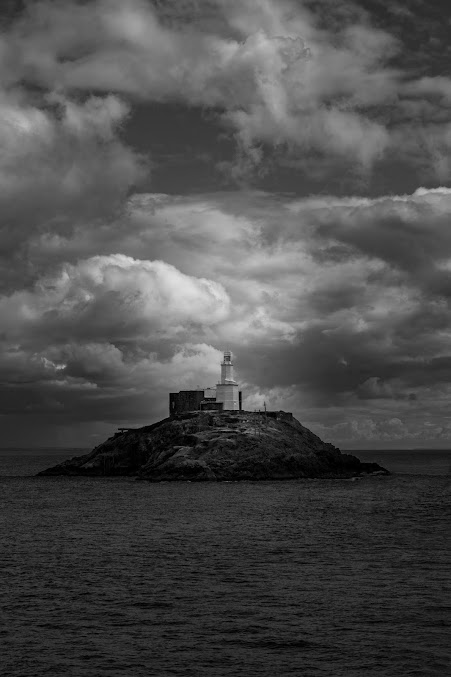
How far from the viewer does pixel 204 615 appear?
1298 inches

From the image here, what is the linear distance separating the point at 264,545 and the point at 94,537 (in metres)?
12.5

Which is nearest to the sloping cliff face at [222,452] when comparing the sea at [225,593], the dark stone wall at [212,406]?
the dark stone wall at [212,406]

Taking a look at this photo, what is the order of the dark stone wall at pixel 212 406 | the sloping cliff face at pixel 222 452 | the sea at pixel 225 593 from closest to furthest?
1. the sea at pixel 225 593
2. the sloping cliff face at pixel 222 452
3. the dark stone wall at pixel 212 406

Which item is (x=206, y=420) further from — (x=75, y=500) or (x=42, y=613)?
(x=42, y=613)

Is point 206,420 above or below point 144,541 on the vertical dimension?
above

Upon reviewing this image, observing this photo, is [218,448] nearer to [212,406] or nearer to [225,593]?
[212,406]

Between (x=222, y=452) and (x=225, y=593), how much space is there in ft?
262

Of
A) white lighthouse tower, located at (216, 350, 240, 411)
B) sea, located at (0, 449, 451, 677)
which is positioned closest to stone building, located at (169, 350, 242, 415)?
white lighthouse tower, located at (216, 350, 240, 411)

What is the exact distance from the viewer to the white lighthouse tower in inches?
5246

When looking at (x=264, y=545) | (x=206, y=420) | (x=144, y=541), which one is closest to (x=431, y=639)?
(x=264, y=545)

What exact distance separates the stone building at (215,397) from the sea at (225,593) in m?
58.3

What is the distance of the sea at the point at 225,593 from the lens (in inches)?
1067

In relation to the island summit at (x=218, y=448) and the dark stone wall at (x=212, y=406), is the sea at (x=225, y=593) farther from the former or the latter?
the dark stone wall at (x=212, y=406)

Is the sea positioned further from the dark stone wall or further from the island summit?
the dark stone wall
